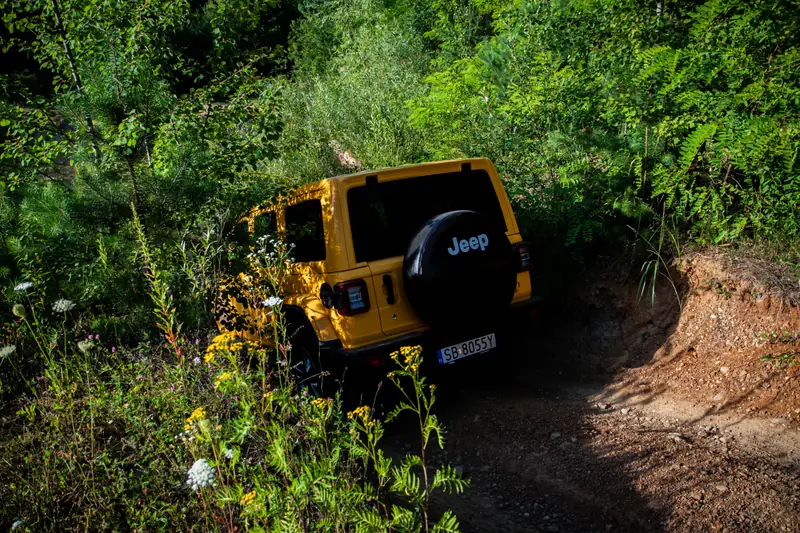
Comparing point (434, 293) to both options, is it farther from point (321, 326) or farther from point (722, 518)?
point (722, 518)

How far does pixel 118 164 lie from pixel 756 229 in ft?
18.3

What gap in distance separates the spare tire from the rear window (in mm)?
245

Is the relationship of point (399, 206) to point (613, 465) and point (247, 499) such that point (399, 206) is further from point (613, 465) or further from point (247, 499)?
point (247, 499)

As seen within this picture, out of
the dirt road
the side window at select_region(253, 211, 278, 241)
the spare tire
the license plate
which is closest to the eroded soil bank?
the dirt road

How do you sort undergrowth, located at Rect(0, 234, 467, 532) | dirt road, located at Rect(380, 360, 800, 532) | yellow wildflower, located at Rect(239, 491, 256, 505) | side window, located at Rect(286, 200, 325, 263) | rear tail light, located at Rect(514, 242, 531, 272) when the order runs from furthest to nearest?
rear tail light, located at Rect(514, 242, 531, 272) < side window, located at Rect(286, 200, 325, 263) < dirt road, located at Rect(380, 360, 800, 532) < undergrowth, located at Rect(0, 234, 467, 532) < yellow wildflower, located at Rect(239, 491, 256, 505)

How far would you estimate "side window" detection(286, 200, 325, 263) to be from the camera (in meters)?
4.46

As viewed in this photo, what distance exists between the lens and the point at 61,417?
316cm

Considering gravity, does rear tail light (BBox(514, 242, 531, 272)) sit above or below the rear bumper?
above

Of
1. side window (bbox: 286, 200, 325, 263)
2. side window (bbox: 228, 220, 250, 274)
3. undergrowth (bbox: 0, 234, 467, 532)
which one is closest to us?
undergrowth (bbox: 0, 234, 467, 532)

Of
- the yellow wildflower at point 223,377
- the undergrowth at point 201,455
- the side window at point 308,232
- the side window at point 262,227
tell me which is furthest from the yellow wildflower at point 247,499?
the side window at point 262,227

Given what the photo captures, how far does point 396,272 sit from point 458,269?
18.3 inches

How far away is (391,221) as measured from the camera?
169 inches

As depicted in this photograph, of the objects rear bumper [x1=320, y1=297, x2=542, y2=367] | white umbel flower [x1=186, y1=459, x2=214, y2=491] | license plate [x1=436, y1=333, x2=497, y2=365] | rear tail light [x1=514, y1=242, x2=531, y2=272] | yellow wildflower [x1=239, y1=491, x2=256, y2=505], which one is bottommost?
license plate [x1=436, y1=333, x2=497, y2=365]

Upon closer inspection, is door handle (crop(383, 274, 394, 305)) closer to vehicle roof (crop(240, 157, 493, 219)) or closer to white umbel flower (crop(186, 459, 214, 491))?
vehicle roof (crop(240, 157, 493, 219))
